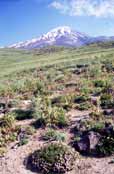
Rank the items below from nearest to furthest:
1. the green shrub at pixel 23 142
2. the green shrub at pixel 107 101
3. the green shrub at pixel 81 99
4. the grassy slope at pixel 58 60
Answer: the green shrub at pixel 23 142 < the green shrub at pixel 107 101 < the green shrub at pixel 81 99 < the grassy slope at pixel 58 60

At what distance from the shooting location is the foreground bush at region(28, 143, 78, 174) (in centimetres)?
1527

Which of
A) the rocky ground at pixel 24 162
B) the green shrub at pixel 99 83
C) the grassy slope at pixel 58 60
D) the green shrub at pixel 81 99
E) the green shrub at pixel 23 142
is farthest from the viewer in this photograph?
the grassy slope at pixel 58 60

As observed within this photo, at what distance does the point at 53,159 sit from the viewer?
1548cm

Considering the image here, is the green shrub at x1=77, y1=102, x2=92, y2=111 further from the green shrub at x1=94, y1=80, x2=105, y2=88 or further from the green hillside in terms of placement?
the green shrub at x1=94, y1=80, x2=105, y2=88

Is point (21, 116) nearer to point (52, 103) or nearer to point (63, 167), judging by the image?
point (52, 103)

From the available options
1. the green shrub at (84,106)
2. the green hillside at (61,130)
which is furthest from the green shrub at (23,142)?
the green shrub at (84,106)

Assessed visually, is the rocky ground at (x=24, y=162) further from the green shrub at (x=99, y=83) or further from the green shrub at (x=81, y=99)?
the green shrub at (x=99, y=83)

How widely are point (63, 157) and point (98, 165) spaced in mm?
1562

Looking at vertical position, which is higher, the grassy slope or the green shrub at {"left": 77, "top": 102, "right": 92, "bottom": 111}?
the green shrub at {"left": 77, "top": 102, "right": 92, "bottom": 111}

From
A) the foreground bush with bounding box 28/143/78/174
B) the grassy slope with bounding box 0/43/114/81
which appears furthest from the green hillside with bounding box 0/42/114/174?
the grassy slope with bounding box 0/43/114/81

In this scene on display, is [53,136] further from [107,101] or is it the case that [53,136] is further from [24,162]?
[107,101]

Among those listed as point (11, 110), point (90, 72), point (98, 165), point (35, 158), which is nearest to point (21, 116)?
point (11, 110)

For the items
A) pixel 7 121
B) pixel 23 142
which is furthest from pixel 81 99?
pixel 23 142

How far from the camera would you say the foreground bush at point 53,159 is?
15.3 meters
